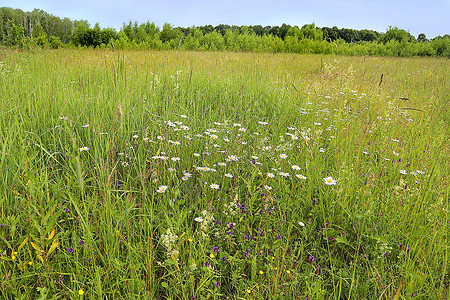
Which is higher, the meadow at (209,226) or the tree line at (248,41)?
the tree line at (248,41)

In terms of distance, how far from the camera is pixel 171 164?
81.2 inches

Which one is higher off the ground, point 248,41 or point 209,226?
point 248,41

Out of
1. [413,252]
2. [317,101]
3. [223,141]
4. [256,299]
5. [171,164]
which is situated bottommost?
[256,299]

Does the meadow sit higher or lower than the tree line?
lower

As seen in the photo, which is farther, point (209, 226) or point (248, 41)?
point (248, 41)

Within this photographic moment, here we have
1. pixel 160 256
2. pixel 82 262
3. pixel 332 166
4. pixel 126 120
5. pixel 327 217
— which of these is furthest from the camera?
pixel 126 120

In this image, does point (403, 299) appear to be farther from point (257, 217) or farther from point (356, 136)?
point (356, 136)

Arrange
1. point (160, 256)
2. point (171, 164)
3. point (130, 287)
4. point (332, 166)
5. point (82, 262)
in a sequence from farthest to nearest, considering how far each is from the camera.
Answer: point (332, 166) < point (171, 164) < point (160, 256) < point (82, 262) < point (130, 287)

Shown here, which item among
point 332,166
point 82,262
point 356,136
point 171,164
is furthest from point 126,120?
point 356,136

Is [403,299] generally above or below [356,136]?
below

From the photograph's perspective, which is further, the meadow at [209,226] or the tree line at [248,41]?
the tree line at [248,41]

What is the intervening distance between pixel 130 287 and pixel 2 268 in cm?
67

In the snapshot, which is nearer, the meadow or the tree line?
the meadow

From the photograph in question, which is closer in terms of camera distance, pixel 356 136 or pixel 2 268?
pixel 2 268
